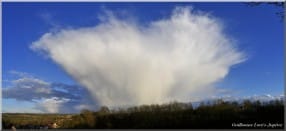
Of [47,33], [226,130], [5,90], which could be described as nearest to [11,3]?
[47,33]

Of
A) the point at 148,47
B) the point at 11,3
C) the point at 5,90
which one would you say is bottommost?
the point at 5,90

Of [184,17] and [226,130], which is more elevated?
[184,17]

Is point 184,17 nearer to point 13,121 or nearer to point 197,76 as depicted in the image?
point 197,76

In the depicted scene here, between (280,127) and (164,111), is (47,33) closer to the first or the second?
(164,111)

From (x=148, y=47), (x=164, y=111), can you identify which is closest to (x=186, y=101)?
(x=164, y=111)

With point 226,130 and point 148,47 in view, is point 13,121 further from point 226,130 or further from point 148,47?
point 226,130

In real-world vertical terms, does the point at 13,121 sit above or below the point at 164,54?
below
